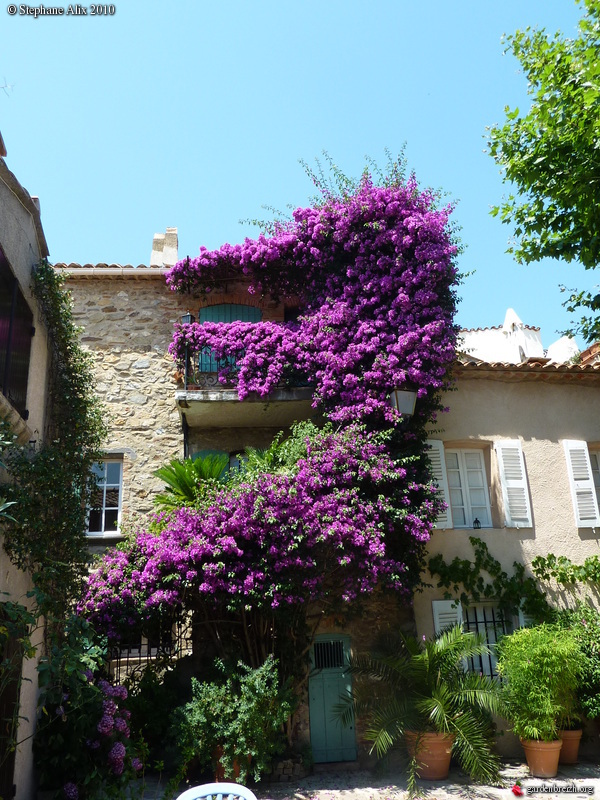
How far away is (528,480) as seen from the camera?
11547mm

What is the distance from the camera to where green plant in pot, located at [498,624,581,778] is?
30.0ft

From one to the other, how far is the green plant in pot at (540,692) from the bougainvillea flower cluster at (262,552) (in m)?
1.89

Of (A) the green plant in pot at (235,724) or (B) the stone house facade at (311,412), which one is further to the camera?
(B) the stone house facade at (311,412)

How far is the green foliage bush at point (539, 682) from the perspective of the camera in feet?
29.9

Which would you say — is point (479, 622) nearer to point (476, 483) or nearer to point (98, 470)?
point (476, 483)

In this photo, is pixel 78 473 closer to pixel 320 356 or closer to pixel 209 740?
pixel 209 740

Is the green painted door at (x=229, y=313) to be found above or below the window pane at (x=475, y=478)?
above

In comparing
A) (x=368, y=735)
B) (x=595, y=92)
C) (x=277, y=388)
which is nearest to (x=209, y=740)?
(x=368, y=735)

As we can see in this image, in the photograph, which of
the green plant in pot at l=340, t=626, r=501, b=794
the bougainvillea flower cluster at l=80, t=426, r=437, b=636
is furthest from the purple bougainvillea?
the green plant in pot at l=340, t=626, r=501, b=794

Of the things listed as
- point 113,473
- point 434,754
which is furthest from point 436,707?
point 113,473

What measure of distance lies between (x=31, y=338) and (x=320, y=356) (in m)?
4.88

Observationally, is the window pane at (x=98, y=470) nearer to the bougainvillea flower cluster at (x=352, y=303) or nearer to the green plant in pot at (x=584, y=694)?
the bougainvillea flower cluster at (x=352, y=303)

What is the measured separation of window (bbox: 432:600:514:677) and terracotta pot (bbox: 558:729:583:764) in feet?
4.08
